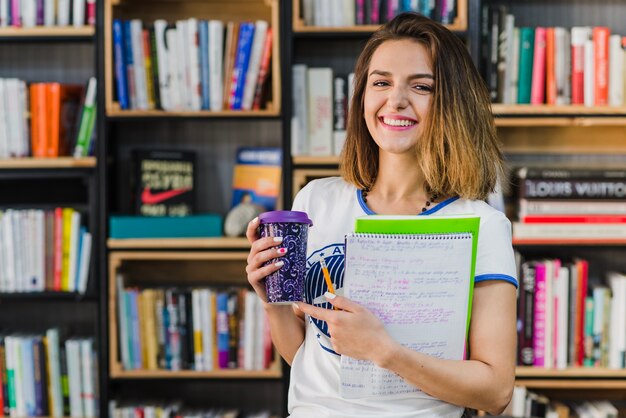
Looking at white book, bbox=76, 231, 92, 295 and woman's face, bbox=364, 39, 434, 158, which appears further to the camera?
white book, bbox=76, 231, 92, 295

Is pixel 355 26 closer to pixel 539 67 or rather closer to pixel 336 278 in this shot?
pixel 539 67

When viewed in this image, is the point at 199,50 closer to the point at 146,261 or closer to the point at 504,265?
the point at 146,261

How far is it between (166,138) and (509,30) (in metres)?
1.24

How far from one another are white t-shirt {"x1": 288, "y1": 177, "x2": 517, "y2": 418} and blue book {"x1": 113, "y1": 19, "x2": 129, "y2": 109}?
129 centimetres

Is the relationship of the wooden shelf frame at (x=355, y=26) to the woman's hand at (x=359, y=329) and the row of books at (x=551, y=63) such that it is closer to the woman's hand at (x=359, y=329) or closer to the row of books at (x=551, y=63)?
the row of books at (x=551, y=63)

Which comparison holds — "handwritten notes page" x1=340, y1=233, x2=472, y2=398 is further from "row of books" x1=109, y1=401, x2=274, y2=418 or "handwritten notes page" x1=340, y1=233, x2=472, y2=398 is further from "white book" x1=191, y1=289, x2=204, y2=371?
"row of books" x1=109, y1=401, x2=274, y2=418

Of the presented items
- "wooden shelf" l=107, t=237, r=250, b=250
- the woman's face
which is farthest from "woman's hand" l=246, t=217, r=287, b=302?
"wooden shelf" l=107, t=237, r=250, b=250

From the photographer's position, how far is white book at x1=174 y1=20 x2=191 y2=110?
2.52 m

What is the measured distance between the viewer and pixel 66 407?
102 inches

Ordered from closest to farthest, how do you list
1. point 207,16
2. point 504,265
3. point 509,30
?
point 504,265 < point 509,30 < point 207,16

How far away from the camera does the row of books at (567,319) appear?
249 centimetres

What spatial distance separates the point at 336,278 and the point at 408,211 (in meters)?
0.18

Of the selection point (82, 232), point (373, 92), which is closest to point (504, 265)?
point (373, 92)

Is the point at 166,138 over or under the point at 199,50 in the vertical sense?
under
